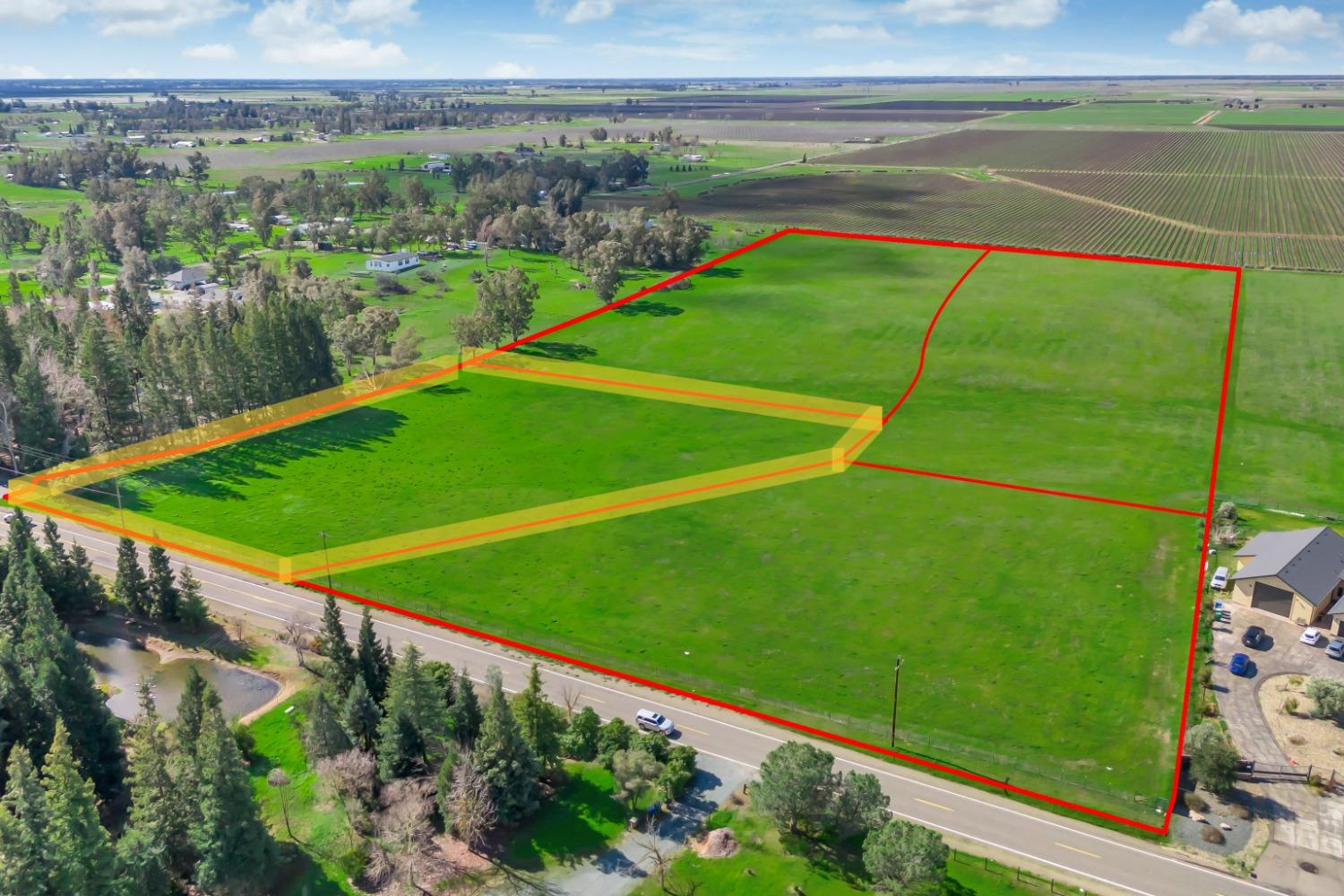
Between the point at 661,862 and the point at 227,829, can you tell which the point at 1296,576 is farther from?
the point at 227,829

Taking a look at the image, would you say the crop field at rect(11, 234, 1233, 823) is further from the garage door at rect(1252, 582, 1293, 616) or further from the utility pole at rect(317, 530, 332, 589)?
the garage door at rect(1252, 582, 1293, 616)

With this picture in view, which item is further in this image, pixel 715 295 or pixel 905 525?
pixel 715 295

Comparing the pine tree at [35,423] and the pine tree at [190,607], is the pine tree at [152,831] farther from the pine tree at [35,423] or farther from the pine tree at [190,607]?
the pine tree at [35,423]

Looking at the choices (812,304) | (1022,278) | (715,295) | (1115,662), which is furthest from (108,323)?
(1022,278)

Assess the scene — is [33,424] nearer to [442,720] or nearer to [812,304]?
[442,720]

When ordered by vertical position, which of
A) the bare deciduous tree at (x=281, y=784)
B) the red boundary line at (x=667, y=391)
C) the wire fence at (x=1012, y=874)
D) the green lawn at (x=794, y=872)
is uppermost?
the red boundary line at (x=667, y=391)

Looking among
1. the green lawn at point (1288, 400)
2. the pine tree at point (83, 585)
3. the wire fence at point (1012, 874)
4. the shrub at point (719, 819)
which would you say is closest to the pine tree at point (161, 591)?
the pine tree at point (83, 585)

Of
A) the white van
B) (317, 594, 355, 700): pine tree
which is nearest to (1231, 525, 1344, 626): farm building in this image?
the white van
